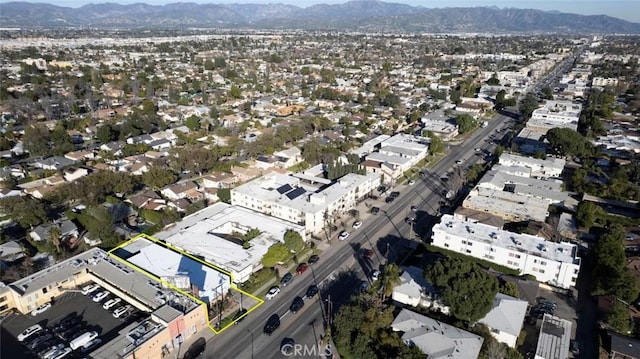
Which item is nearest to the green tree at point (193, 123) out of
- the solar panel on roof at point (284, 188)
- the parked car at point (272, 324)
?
the solar panel on roof at point (284, 188)

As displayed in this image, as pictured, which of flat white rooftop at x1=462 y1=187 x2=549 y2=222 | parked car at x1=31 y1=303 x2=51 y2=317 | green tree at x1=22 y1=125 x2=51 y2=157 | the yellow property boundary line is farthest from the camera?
green tree at x1=22 y1=125 x2=51 y2=157

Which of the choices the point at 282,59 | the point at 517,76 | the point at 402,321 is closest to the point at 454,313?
the point at 402,321

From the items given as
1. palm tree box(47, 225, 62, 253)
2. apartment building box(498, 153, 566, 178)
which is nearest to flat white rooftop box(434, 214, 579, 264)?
apartment building box(498, 153, 566, 178)

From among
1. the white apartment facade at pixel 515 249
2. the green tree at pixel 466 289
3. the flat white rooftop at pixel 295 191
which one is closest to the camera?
the green tree at pixel 466 289

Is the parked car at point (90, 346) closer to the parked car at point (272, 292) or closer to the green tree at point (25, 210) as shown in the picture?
the parked car at point (272, 292)

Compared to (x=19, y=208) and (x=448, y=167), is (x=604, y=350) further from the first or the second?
(x=19, y=208)

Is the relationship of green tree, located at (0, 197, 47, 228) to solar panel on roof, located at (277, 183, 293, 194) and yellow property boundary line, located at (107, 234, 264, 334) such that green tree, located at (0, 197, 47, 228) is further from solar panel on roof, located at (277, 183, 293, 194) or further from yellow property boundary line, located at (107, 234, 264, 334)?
solar panel on roof, located at (277, 183, 293, 194)
